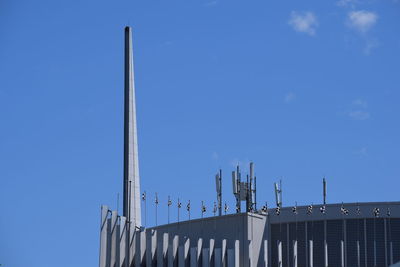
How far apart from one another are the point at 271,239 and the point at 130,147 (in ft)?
69.5

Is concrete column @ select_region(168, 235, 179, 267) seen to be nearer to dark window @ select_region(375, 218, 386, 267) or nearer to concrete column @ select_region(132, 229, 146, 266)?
concrete column @ select_region(132, 229, 146, 266)

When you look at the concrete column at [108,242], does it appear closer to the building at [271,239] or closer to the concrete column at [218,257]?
the building at [271,239]

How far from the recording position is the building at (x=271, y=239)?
8244 centimetres

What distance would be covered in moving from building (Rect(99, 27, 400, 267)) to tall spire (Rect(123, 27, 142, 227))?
672 cm

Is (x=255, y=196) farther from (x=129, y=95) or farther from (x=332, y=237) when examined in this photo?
(x=129, y=95)

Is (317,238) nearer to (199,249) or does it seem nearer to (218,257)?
(218,257)

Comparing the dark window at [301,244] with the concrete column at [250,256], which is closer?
the concrete column at [250,256]

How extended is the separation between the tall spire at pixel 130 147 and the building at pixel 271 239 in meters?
6.72

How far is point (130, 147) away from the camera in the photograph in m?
101

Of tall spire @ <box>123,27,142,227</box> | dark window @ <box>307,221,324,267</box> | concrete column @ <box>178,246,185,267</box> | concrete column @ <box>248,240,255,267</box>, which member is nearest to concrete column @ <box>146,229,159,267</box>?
concrete column @ <box>178,246,185,267</box>

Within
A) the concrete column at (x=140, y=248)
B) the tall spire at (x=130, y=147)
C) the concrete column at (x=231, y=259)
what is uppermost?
the tall spire at (x=130, y=147)

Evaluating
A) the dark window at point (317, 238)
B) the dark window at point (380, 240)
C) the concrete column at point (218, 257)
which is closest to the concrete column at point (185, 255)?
the concrete column at point (218, 257)

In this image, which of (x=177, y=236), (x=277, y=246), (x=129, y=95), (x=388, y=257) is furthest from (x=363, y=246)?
(x=129, y=95)

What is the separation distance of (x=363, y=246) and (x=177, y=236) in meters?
16.3
